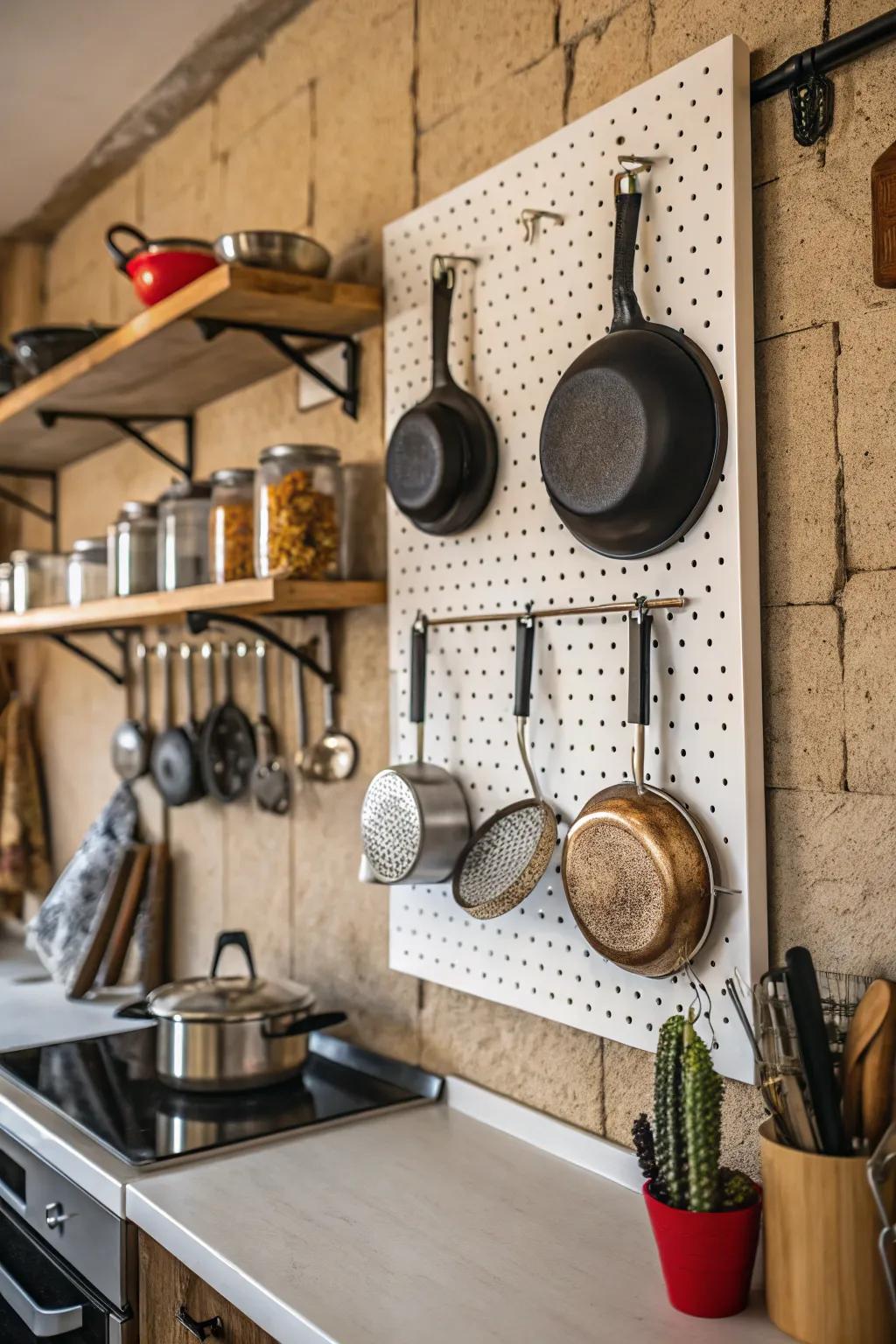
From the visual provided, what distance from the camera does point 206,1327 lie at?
3.98ft

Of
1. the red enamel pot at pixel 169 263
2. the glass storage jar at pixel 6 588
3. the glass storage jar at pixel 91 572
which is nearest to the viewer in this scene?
the red enamel pot at pixel 169 263

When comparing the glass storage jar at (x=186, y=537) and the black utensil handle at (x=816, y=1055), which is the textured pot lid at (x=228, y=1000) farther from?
the black utensil handle at (x=816, y=1055)

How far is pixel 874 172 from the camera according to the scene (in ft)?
3.48

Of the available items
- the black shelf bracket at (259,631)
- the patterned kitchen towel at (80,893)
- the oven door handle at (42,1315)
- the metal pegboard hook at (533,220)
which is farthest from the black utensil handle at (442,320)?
the patterned kitchen towel at (80,893)

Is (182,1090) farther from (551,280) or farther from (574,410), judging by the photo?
(551,280)

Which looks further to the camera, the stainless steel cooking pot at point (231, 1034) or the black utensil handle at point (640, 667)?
the stainless steel cooking pot at point (231, 1034)

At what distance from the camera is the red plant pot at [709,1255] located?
104cm

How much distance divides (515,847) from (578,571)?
1.09ft

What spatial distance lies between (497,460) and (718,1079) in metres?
0.81

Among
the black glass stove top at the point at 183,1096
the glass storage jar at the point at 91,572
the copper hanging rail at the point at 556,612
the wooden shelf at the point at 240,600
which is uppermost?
the glass storage jar at the point at 91,572

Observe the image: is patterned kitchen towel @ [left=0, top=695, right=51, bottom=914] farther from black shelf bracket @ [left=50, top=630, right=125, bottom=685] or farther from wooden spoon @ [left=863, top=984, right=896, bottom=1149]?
wooden spoon @ [left=863, top=984, right=896, bottom=1149]

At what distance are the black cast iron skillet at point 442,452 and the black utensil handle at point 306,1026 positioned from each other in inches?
27.0

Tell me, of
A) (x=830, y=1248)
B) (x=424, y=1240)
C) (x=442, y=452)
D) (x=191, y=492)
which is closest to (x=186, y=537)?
(x=191, y=492)

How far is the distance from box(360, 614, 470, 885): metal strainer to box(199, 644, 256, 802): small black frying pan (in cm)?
62
